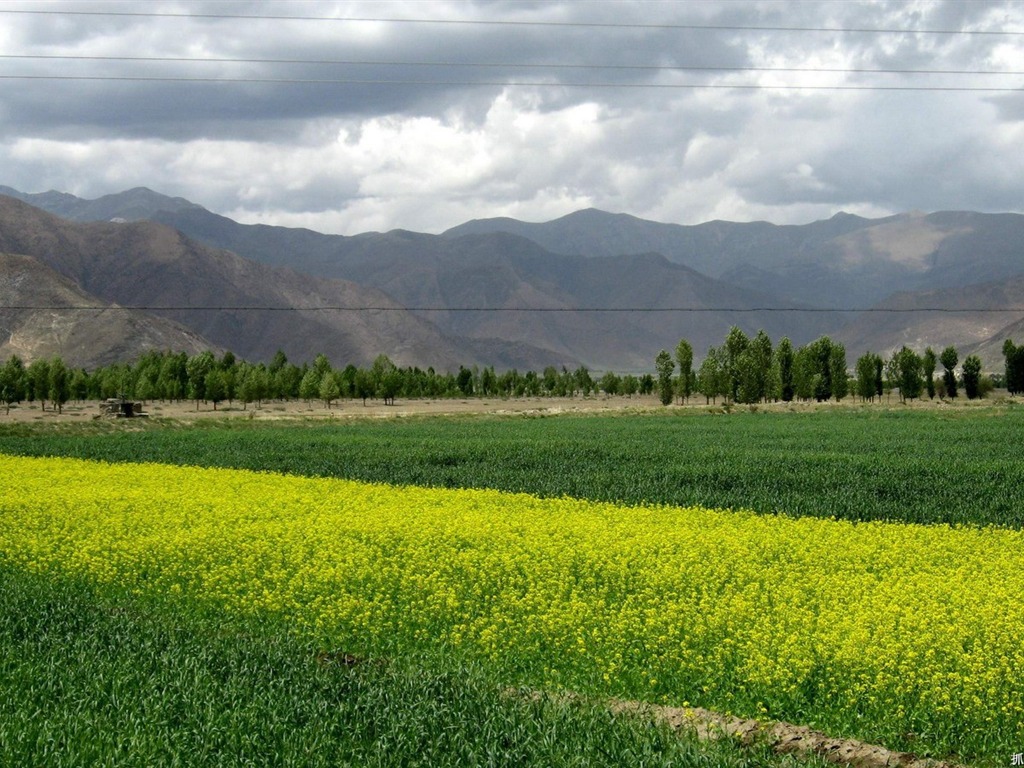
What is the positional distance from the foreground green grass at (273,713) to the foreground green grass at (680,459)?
1940 cm

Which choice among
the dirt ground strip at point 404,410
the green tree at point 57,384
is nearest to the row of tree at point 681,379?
the green tree at point 57,384

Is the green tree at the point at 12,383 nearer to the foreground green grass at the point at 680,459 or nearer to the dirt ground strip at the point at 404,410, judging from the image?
the dirt ground strip at the point at 404,410

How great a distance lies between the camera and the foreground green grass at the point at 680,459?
32219mm

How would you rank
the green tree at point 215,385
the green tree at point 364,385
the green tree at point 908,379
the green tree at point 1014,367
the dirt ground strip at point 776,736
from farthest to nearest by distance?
the green tree at point 364,385 → the green tree at point 1014,367 → the green tree at point 908,379 → the green tree at point 215,385 → the dirt ground strip at point 776,736

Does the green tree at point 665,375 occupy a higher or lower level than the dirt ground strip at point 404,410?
higher

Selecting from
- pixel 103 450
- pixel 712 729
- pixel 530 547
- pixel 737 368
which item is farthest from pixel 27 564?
pixel 737 368

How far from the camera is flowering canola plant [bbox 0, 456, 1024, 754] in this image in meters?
12.6

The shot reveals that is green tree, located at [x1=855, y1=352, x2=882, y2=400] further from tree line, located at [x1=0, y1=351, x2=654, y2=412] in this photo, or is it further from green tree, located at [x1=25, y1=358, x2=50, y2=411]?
green tree, located at [x1=25, y1=358, x2=50, y2=411]

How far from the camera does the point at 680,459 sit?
42562 mm

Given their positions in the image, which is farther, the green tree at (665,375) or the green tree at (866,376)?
the green tree at (866,376)

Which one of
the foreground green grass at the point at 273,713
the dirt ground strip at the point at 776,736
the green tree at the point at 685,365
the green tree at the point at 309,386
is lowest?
the dirt ground strip at the point at 776,736

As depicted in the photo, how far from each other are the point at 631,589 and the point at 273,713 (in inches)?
307

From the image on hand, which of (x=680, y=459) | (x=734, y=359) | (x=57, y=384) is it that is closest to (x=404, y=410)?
(x=57, y=384)

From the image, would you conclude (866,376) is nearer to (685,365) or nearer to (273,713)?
(685,365)
